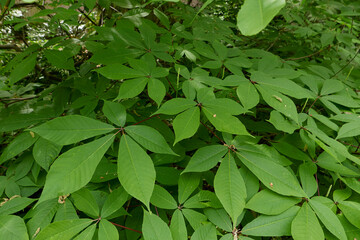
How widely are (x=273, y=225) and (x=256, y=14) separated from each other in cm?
67

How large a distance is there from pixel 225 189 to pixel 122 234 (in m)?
0.48

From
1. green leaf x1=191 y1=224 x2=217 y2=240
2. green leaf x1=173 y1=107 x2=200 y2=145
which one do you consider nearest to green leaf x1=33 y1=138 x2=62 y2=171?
green leaf x1=173 y1=107 x2=200 y2=145

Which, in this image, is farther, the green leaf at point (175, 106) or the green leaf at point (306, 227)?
the green leaf at point (175, 106)

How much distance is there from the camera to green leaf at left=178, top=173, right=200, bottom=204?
0.83 metres

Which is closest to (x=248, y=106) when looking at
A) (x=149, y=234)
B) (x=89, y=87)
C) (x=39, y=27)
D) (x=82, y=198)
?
(x=149, y=234)

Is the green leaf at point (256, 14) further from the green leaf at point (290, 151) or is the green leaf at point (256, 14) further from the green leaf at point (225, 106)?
the green leaf at point (290, 151)

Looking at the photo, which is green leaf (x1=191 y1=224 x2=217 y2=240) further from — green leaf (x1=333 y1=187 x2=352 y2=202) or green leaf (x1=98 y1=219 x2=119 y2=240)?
green leaf (x1=333 y1=187 x2=352 y2=202)

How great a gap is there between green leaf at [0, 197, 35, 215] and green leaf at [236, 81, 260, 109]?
0.88 meters

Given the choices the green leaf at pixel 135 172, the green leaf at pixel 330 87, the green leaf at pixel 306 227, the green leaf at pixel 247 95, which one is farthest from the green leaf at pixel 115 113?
the green leaf at pixel 330 87

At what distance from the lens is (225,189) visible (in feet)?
2.42

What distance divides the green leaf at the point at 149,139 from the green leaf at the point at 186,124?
7 cm

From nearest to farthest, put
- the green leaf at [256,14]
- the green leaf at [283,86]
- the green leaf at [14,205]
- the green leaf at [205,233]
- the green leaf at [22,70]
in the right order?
the green leaf at [256,14], the green leaf at [205,233], the green leaf at [14,205], the green leaf at [283,86], the green leaf at [22,70]

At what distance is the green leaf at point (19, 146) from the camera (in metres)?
0.95

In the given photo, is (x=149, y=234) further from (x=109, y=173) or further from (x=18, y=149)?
(x=18, y=149)
